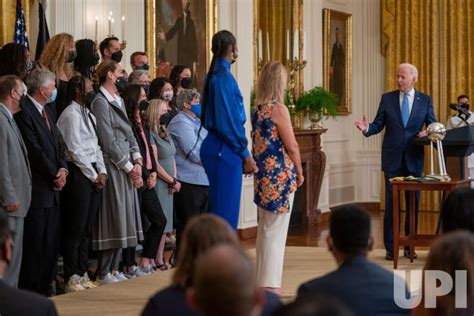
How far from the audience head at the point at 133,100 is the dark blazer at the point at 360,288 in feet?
14.0

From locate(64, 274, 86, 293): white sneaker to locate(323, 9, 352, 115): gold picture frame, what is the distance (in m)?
7.36

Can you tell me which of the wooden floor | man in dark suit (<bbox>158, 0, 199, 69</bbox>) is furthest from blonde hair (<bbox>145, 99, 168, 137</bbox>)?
man in dark suit (<bbox>158, 0, 199, 69</bbox>)

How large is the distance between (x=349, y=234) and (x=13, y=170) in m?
3.20

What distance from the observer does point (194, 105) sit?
→ 7633 mm

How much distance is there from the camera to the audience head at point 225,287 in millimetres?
1850

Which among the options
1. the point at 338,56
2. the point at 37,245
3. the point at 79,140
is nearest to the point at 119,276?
the point at 37,245

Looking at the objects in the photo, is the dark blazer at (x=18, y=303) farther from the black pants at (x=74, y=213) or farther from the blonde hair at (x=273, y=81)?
the black pants at (x=74, y=213)

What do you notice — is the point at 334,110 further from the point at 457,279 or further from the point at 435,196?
the point at 457,279

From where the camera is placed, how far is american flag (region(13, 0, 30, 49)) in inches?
299

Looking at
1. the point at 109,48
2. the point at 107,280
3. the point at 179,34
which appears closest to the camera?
the point at 107,280

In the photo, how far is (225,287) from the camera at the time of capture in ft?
6.07

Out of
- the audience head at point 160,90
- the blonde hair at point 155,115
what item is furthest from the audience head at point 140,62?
the blonde hair at point 155,115

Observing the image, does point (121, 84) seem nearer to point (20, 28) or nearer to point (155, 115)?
point (155, 115)

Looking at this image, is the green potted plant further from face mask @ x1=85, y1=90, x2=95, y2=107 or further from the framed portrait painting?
face mask @ x1=85, y1=90, x2=95, y2=107
